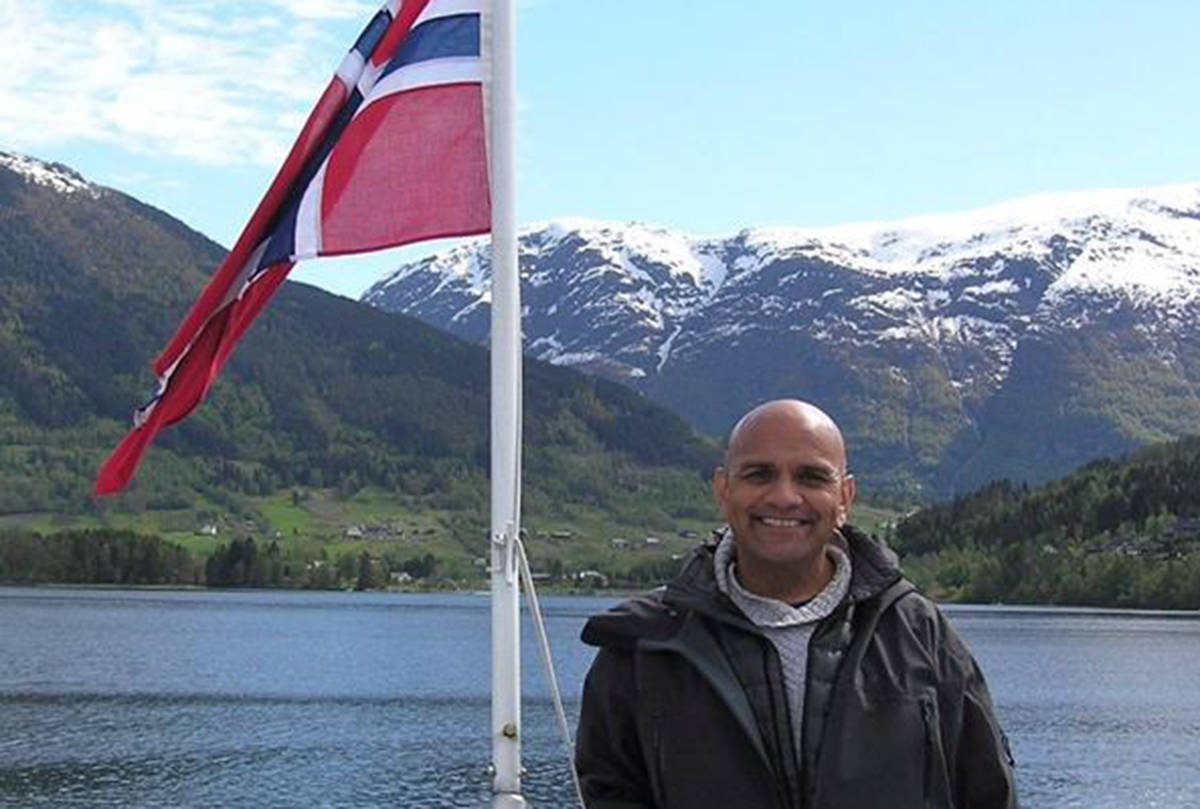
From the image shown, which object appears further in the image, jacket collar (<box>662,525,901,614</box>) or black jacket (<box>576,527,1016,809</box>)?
jacket collar (<box>662,525,901,614</box>)

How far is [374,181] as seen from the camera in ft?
30.6

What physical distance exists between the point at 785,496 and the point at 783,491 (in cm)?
2

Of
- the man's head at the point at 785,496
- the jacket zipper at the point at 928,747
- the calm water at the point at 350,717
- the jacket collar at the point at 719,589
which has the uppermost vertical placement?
the man's head at the point at 785,496

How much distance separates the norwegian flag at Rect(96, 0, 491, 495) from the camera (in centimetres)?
931

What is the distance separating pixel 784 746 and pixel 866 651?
0.34 metres

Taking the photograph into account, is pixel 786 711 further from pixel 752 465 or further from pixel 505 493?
pixel 505 493

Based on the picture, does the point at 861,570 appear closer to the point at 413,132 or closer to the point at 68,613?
the point at 413,132

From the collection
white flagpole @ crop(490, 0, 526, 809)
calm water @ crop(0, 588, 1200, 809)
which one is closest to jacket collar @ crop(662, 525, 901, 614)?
white flagpole @ crop(490, 0, 526, 809)

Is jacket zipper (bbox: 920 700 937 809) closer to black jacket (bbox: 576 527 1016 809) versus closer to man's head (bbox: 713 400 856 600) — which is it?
black jacket (bbox: 576 527 1016 809)

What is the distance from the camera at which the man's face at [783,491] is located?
18.0 ft

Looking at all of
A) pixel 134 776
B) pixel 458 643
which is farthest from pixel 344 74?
pixel 458 643

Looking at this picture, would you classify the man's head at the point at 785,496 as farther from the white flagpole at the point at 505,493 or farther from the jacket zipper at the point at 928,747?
the white flagpole at the point at 505,493

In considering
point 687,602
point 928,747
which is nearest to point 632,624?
point 687,602

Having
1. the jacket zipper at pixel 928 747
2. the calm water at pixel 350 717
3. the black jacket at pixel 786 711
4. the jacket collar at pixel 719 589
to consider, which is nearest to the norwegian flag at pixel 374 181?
the jacket collar at pixel 719 589
